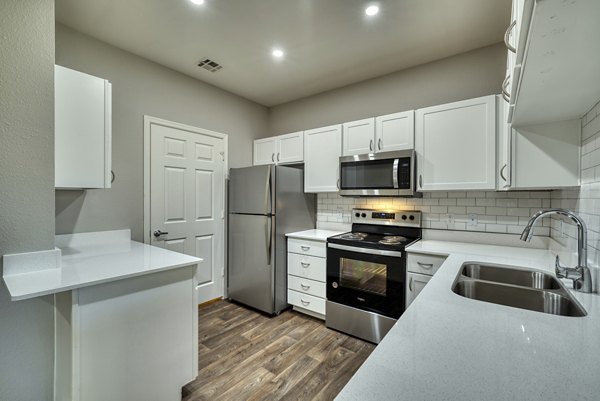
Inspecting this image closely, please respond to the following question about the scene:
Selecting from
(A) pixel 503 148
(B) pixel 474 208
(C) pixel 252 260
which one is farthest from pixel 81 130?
(B) pixel 474 208

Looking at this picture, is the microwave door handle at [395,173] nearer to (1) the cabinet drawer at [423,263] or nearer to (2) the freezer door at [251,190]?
(1) the cabinet drawer at [423,263]

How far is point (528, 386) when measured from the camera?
57 centimetres

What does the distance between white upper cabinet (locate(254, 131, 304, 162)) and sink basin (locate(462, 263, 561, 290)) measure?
204 centimetres

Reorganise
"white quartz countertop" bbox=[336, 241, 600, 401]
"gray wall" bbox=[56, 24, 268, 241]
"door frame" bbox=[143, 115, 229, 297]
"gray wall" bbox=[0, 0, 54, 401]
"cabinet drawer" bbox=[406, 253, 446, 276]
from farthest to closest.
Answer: "door frame" bbox=[143, 115, 229, 297] → "gray wall" bbox=[56, 24, 268, 241] → "cabinet drawer" bbox=[406, 253, 446, 276] → "gray wall" bbox=[0, 0, 54, 401] → "white quartz countertop" bbox=[336, 241, 600, 401]

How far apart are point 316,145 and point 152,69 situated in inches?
72.3

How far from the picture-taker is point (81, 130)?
5.68 ft

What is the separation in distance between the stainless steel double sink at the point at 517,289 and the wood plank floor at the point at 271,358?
3.66ft

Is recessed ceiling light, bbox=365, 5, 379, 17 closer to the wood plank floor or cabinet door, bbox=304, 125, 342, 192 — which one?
cabinet door, bbox=304, 125, 342, 192

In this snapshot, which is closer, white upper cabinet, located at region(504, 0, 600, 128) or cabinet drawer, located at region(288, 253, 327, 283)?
white upper cabinet, located at region(504, 0, 600, 128)

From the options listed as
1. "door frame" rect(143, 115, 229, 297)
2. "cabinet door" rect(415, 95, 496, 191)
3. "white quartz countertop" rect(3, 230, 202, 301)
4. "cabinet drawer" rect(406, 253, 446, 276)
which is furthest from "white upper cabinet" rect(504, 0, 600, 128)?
"door frame" rect(143, 115, 229, 297)

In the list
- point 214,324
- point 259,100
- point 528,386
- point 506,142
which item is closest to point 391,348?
point 528,386

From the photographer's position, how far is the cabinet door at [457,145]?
2.10 meters

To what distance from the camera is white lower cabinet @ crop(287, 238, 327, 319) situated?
8.86 ft

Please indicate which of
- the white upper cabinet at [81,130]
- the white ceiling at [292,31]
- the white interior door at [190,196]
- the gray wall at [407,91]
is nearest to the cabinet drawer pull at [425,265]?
the gray wall at [407,91]
